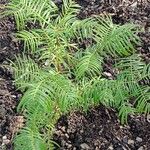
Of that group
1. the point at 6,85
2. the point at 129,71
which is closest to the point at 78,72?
the point at 129,71

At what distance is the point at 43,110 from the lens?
7.91ft

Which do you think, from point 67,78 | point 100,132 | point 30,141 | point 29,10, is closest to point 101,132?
point 100,132

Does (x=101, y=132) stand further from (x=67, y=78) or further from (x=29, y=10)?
(x=29, y=10)

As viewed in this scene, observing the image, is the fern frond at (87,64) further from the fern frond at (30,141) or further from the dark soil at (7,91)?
the dark soil at (7,91)

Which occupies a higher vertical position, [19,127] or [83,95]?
[83,95]

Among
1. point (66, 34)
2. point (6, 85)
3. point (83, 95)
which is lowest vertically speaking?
point (6, 85)

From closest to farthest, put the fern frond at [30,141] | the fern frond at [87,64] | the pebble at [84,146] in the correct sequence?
the fern frond at [30,141], the fern frond at [87,64], the pebble at [84,146]

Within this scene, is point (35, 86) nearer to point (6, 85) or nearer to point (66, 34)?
point (66, 34)

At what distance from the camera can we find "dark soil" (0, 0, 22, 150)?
3017mm

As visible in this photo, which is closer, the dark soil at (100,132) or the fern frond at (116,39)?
the fern frond at (116,39)

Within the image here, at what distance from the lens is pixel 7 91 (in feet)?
10.6

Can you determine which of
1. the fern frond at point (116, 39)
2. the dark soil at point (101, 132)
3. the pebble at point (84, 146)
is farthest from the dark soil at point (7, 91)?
the fern frond at point (116, 39)

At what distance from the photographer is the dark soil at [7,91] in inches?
119

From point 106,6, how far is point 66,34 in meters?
1.29
